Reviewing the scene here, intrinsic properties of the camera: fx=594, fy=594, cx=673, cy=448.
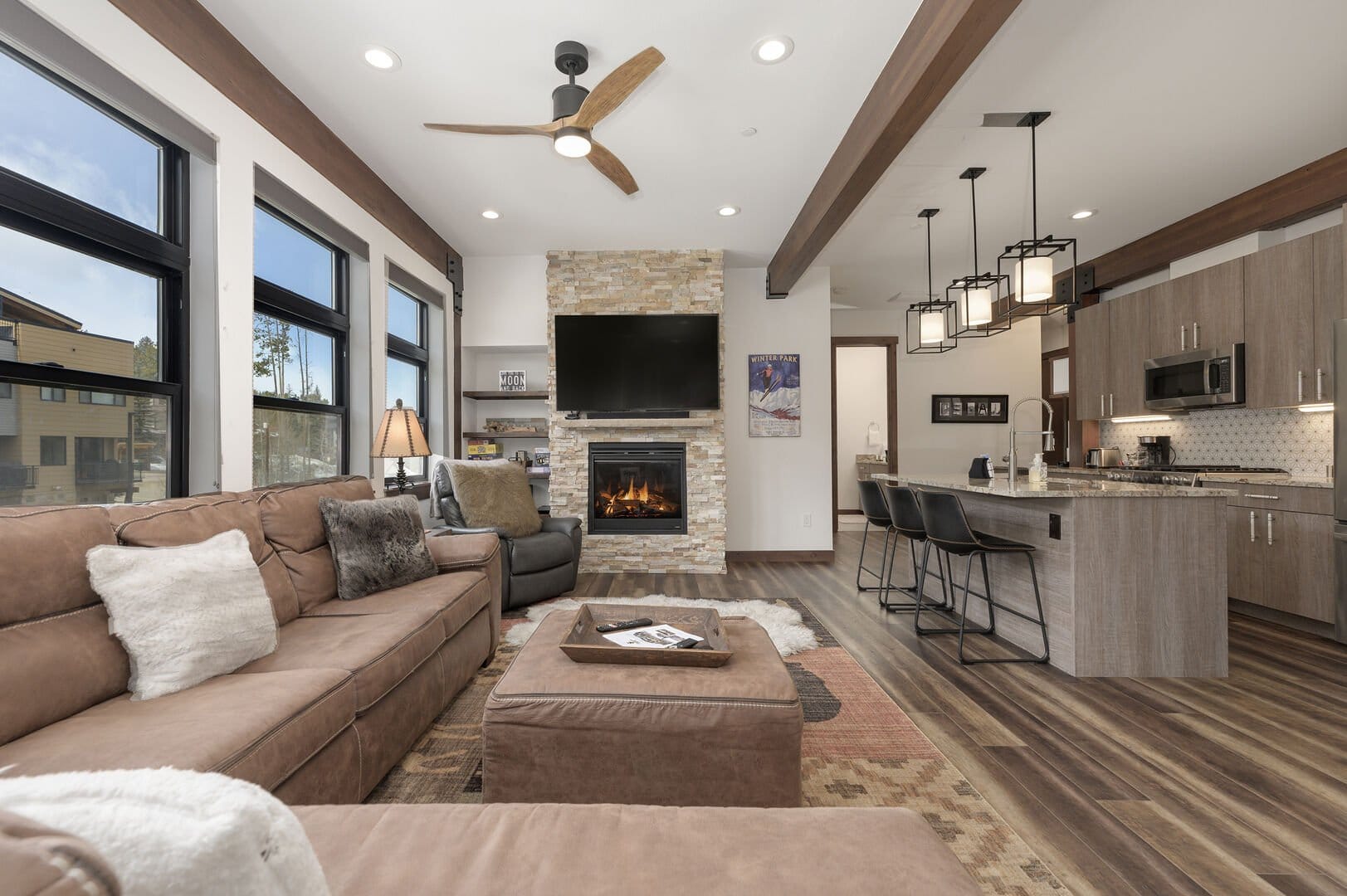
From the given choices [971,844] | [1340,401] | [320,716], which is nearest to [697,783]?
[971,844]

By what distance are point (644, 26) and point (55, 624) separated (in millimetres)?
2725

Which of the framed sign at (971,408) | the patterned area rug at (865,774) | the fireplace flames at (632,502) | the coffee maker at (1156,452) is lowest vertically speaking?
the patterned area rug at (865,774)

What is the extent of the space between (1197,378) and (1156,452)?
89cm

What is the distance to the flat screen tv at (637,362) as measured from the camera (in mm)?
4965

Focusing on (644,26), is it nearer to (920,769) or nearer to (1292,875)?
(920,769)

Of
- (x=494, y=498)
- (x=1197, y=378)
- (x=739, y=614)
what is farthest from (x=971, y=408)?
(x=494, y=498)

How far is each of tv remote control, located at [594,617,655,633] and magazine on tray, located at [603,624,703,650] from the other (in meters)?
0.02

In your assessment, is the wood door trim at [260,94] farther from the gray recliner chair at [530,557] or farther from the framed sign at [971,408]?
the framed sign at [971,408]

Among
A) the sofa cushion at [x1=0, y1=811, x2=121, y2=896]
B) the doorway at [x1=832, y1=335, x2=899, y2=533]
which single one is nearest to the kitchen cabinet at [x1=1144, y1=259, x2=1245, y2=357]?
the doorway at [x1=832, y1=335, x2=899, y2=533]

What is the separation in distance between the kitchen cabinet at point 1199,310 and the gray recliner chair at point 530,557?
468 cm

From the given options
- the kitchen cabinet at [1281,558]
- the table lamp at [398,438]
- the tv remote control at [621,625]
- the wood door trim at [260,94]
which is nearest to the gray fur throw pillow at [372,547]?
the table lamp at [398,438]

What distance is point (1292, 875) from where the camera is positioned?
1469mm

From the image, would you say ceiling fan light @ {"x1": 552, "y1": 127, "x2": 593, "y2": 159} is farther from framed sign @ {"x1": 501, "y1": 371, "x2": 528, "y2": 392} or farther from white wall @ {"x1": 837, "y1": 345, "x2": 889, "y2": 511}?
white wall @ {"x1": 837, "y1": 345, "x2": 889, "y2": 511}

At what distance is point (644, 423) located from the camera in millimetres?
4984
